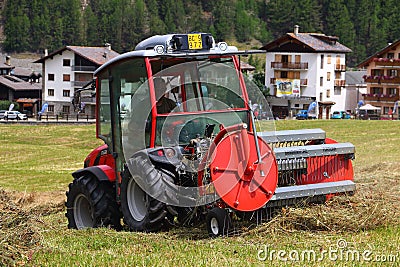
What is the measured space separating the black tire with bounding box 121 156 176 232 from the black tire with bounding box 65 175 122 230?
642 millimetres

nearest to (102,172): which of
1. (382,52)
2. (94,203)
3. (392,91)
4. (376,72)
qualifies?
(94,203)

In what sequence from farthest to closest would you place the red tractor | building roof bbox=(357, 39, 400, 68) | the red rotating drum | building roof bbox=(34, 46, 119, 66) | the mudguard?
building roof bbox=(34, 46, 119, 66)
building roof bbox=(357, 39, 400, 68)
the mudguard
the red tractor
the red rotating drum

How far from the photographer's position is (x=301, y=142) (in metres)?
11.2

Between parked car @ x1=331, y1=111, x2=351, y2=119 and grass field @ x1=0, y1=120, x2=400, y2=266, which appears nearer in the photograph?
grass field @ x1=0, y1=120, x2=400, y2=266

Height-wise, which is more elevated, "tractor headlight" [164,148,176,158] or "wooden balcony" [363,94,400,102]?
"wooden balcony" [363,94,400,102]

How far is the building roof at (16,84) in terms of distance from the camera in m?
110

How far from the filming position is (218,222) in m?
9.29

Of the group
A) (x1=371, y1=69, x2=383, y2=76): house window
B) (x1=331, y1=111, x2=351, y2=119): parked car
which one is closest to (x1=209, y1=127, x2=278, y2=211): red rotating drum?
(x1=331, y1=111, x2=351, y2=119): parked car

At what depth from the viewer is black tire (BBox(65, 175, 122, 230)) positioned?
11.2 metres

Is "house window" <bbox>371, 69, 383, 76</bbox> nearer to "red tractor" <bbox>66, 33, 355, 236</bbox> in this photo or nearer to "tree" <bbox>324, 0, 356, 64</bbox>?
"tree" <bbox>324, 0, 356, 64</bbox>

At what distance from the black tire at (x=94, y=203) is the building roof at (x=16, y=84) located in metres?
100

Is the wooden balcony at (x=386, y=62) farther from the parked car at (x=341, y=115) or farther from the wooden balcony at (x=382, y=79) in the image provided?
the parked car at (x=341, y=115)

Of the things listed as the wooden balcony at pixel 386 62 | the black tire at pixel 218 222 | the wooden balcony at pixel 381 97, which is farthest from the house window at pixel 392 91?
the black tire at pixel 218 222

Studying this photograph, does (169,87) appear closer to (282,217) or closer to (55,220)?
(282,217)
